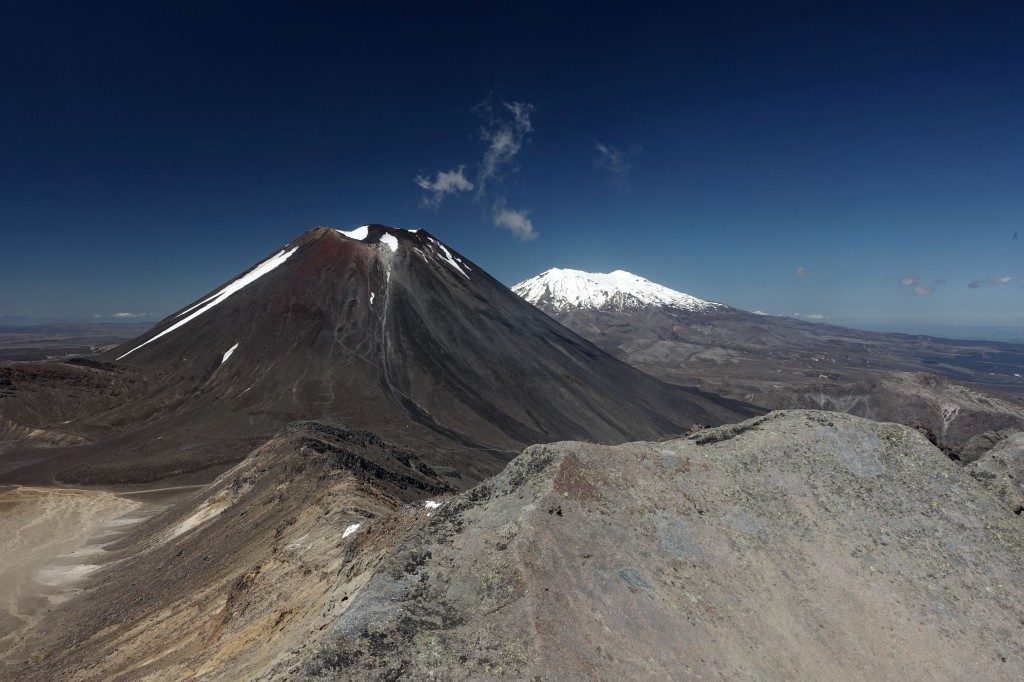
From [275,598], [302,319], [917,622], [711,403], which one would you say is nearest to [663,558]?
[917,622]

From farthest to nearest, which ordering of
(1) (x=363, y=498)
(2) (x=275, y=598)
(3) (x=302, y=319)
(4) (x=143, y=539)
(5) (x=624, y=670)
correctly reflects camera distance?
(3) (x=302, y=319) < (4) (x=143, y=539) < (1) (x=363, y=498) < (2) (x=275, y=598) < (5) (x=624, y=670)

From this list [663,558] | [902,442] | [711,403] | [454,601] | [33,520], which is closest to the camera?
[454,601]

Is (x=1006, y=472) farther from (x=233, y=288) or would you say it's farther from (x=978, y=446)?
(x=233, y=288)

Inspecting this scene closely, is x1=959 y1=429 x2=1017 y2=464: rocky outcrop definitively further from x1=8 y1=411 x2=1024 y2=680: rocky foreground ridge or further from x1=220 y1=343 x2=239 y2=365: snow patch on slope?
x1=220 y1=343 x2=239 y2=365: snow patch on slope

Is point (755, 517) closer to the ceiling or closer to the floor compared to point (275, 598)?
closer to the ceiling

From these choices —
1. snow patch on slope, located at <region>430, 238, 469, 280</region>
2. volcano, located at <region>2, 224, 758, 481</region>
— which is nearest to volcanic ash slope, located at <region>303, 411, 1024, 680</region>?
volcano, located at <region>2, 224, 758, 481</region>

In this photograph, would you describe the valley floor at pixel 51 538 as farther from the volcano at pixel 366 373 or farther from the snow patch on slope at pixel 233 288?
the snow patch on slope at pixel 233 288

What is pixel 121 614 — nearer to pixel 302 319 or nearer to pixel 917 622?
pixel 917 622
